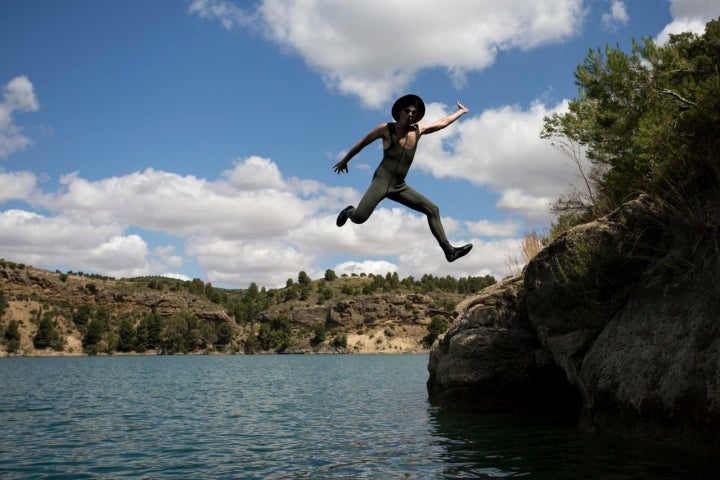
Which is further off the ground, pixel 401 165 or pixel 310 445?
pixel 401 165

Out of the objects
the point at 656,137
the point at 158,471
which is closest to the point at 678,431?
the point at 656,137

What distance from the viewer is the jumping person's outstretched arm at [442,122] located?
8.83 meters

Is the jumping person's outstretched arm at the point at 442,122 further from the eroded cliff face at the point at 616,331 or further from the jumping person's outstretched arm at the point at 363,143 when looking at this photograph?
the eroded cliff face at the point at 616,331

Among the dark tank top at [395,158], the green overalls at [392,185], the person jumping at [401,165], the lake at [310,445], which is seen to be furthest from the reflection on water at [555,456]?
the dark tank top at [395,158]

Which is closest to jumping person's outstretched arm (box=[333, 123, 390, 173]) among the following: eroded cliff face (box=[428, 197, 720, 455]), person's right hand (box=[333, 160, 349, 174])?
person's right hand (box=[333, 160, 349, 174])

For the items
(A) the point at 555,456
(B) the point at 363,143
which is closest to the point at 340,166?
(B) the point at 363,143

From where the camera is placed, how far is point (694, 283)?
531 inches

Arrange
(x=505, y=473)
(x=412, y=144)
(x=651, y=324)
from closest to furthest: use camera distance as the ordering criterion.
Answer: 1. (x=412, y=144)
2. (x=505, y=473)
3. (x=651, y=324)

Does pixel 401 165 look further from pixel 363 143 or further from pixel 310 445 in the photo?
pixel 310 445

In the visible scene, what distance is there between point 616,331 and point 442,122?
376 inches

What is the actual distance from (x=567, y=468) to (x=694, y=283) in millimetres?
5075

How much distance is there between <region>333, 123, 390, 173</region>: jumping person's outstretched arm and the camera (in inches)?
343

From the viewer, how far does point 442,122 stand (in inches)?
352

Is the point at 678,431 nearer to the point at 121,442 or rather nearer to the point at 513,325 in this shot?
the point at 513,325
